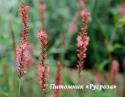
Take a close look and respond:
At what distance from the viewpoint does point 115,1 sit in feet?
19.0

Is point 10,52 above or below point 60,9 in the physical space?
below

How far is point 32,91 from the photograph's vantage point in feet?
10.4

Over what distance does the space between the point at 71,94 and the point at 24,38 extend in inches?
23.1

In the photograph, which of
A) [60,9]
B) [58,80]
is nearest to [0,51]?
→ [60,9]

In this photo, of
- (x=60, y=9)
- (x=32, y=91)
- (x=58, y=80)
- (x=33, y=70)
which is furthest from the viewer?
(x=60, y=9)

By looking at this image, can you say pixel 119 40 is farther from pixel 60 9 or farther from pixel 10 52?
pixel 10 52

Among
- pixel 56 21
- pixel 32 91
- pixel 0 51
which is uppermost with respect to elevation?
pixel 56 21

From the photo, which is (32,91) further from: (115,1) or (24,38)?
(115,1)

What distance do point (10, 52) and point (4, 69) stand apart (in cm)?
129

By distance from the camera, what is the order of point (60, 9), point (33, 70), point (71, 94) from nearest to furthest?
point (71, 94) → point (33, 70) → point (60, 9)

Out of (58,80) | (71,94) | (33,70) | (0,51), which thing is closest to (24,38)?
(58,80)

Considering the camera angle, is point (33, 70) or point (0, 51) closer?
point (33, 70)

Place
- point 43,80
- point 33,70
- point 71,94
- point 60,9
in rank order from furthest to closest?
point 60,9
point 33,70
point 71,94
point 43,80

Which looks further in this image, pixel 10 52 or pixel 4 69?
pixel 10 52
